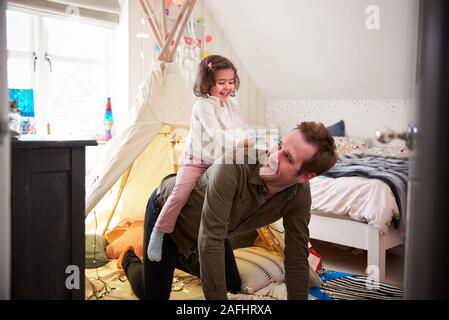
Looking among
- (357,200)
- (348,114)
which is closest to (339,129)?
(348,114)

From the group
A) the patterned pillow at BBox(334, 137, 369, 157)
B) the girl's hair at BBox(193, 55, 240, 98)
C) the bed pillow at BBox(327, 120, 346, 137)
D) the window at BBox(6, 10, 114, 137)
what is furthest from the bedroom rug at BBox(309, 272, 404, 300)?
the window at BBox(6, 10, 114, 137)

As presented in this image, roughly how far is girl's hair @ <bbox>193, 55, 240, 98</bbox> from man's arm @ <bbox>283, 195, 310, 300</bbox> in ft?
2.83

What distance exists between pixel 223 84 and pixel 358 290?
1.28 metres

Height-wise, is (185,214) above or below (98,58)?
below

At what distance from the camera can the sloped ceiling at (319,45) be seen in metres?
3.85

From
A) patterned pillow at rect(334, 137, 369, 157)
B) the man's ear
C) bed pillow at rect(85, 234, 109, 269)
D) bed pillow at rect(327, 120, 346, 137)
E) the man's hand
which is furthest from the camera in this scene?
bed pillow at rect(327, 120, 346, 137)

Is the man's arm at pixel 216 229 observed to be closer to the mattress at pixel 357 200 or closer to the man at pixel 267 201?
the man at pixel 267 201

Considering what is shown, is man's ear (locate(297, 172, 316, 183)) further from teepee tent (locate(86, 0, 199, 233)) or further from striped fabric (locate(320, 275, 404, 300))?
teepee tent (locate(86, 0, 199, 233))

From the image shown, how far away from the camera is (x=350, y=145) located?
4.31 metres

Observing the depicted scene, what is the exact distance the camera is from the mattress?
281cm

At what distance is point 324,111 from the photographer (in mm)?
4875
